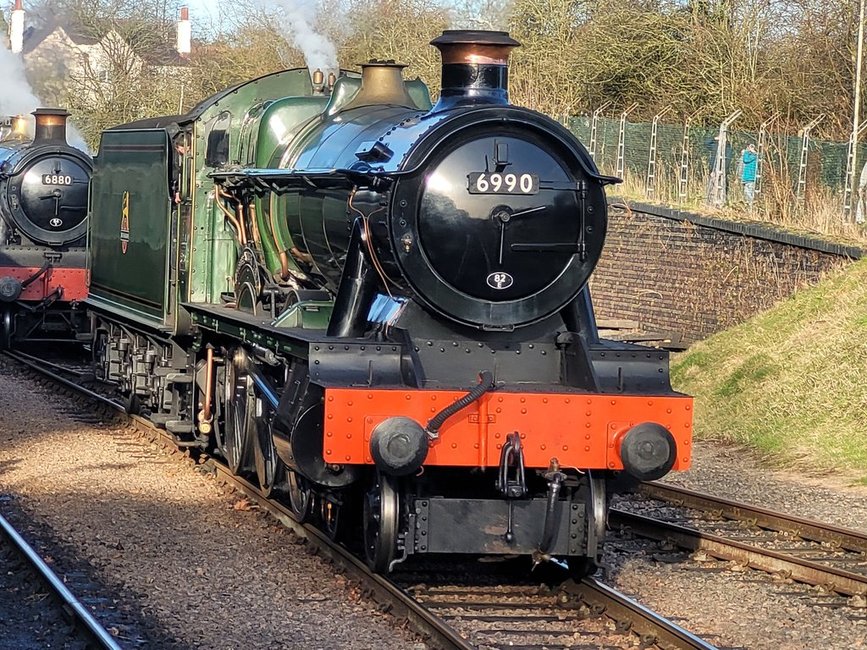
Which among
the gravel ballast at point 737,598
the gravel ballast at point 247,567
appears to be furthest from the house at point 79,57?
the gravel ballast at point 737,598

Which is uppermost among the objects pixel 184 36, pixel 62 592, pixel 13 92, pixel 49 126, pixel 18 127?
pixel 184 36

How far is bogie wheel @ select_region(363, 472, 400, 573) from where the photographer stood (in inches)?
267

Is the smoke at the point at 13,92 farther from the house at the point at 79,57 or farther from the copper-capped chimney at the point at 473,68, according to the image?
the copper-capped chimney at the point at 473,68

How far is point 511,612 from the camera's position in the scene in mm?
6727

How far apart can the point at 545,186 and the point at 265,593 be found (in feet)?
8.08

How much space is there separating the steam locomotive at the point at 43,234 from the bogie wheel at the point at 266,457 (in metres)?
10.2

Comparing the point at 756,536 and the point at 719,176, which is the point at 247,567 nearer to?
the point at 756,536

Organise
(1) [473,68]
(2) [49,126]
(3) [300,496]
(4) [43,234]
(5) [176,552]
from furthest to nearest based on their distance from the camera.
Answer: (2) [49,126] → (4) [43,234] → (3) [300,496] → (5) [176,552] → (1) [473,68]

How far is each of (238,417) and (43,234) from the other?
10169 millimetres

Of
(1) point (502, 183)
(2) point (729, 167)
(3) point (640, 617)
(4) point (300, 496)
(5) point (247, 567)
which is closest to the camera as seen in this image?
(3) point (640, 617)

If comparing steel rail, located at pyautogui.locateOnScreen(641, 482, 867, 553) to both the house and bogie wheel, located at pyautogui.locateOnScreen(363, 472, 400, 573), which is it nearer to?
bogie wheel, located at pyautogui.locateOnScreen(363, 472, 400, 573)

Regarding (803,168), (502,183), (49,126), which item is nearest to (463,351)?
(502,183)

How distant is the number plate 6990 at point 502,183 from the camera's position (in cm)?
684

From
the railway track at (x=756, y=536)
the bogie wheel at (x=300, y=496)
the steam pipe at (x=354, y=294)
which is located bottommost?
the railway track at (x=756, y=536)
